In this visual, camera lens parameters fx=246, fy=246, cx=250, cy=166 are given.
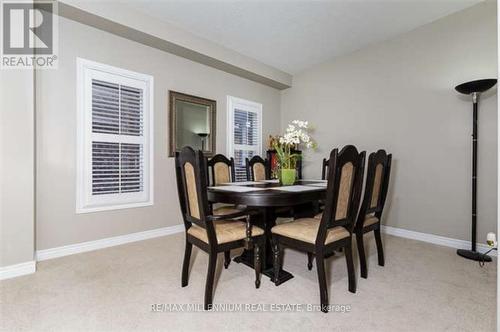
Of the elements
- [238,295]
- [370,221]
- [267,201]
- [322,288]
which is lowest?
[238,295]

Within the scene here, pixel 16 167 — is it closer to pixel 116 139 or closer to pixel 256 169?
pixel 116 139

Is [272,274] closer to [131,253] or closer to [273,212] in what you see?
[273,212]

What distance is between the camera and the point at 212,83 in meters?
3.82

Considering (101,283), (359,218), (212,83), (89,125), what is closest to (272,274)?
(359,218)

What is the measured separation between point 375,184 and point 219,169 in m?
1.73

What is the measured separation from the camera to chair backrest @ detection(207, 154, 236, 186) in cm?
302

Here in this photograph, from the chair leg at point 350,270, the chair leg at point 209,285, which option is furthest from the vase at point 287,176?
the chair leg at point 209,285

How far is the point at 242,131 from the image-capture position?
14.0ft

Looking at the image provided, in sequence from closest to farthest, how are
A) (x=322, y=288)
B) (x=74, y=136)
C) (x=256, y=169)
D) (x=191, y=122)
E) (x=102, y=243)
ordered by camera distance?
(x=322, y=288)
(x=74, y=136)
(x=102, y=243)
(x=256, y=169)
(x=191, y=122)

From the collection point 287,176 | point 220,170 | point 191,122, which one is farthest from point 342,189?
point 191,122

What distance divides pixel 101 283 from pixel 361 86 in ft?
13.1

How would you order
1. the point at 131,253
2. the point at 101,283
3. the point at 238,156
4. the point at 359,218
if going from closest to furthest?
the point at 101,283
the point at 359,218
the point at 131,253
the point at 238,156

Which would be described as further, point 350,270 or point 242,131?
point 242,131

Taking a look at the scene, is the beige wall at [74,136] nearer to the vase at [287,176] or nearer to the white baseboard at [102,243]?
the white baseboard at [102,243]
